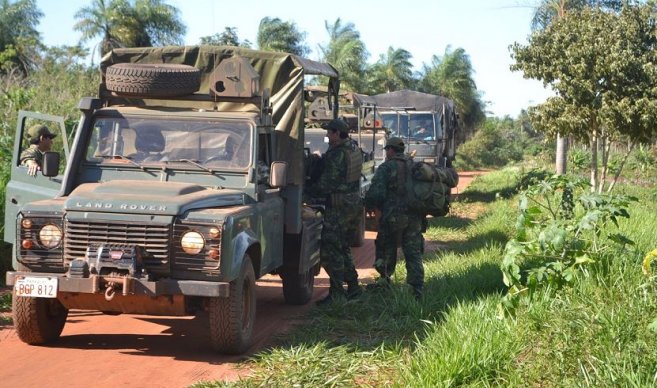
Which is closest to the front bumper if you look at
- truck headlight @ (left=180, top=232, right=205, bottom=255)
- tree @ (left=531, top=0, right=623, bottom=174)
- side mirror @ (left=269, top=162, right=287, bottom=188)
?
truck headlight @ (left=180, top=232, right=205, bottom=255)

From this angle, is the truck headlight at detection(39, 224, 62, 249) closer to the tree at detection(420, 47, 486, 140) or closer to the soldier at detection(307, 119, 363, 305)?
the soldier at detection(307, 119, 363, 305)

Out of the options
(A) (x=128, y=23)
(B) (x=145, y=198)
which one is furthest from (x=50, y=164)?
(A) (x=128, y=23)

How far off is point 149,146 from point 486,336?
3.26 metres

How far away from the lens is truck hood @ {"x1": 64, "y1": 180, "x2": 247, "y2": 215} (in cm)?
627

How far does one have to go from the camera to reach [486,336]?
5965 millimetres

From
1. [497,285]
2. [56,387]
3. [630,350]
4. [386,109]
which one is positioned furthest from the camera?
[386,109]

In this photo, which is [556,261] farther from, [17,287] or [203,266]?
[17,287]

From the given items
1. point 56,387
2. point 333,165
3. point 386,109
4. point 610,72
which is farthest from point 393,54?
point 56,387

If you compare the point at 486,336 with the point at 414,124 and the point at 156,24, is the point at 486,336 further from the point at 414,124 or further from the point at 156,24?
the point at 156,24

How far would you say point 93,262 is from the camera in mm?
6172

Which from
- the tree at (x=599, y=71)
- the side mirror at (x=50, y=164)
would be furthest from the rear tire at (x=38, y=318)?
the tree at (x=599, y=71)

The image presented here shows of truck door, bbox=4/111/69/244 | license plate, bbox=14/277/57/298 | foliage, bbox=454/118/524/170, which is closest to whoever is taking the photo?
license plate, bbox=14/277/57/298

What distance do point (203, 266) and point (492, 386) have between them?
2.20 meters

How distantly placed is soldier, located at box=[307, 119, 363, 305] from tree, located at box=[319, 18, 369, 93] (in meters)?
36.1
